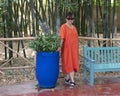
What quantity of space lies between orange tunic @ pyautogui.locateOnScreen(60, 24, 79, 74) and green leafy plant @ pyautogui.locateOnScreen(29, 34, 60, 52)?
0.58 feet

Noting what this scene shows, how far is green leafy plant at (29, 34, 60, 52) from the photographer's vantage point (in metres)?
6.36

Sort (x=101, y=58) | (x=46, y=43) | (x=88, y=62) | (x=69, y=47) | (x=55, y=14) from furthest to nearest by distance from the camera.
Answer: (x=55, y=14) → (x=101, y=58) → (x=88, y=62) → (x=69, y=47) → (x=46, y=43)

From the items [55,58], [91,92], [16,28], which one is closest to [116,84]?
[91,92]

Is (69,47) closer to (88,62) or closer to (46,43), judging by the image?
(46,43)

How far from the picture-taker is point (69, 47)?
6.56 m

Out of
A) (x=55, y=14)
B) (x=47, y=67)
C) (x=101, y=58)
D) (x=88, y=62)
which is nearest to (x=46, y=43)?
(x=47, y=67)

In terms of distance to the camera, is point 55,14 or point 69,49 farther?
point 55,14

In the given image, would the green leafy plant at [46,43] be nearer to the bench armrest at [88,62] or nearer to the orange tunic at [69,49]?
the orange tunic at [69,49]

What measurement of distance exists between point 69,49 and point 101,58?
3.34ft

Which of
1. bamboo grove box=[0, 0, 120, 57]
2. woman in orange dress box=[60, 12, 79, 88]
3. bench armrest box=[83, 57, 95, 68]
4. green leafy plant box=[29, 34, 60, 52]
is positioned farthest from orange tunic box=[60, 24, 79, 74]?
bamboo grove box=[0, 0, 120, 57]

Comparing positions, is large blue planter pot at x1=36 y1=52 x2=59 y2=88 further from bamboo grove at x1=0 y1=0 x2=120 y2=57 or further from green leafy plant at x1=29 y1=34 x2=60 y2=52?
bamboo grove at x1=0 y1=0 x2=120 y2=57

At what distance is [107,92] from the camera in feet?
20.7

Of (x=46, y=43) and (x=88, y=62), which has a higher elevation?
(x=46, y=43)

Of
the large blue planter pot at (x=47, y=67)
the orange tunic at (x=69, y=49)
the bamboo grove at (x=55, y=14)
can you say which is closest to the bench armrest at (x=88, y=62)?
the orange tunic at (x=69, y=49)
